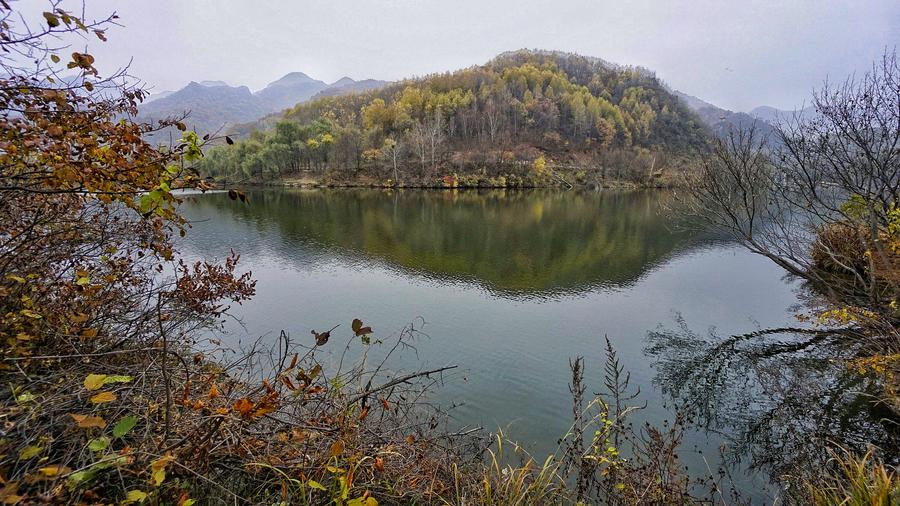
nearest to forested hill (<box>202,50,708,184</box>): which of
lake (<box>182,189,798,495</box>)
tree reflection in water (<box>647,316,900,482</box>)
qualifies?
lake (<box>182,189,798,495</box>)

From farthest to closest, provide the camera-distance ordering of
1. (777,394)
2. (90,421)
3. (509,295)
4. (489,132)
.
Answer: (489,132) < (509,295) < (777,394) < (90,421)

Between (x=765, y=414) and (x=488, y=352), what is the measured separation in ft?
20.2

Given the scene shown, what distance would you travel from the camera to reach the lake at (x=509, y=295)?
366 inches

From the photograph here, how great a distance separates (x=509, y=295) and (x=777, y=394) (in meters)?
8.57

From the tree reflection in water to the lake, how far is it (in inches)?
19.1

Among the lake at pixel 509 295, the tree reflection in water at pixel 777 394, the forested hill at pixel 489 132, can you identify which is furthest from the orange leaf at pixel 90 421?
the forested hill at pixel 489 132

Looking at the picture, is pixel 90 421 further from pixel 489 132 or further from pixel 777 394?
pixel 489 132

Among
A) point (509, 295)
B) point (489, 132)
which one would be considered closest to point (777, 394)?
point (509, 295)

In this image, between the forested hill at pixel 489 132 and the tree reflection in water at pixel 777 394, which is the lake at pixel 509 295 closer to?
the tree reflection in water at pixel 777 394

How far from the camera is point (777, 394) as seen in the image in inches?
368

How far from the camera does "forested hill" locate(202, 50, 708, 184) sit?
71875mm

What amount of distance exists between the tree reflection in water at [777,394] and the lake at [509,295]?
49cm

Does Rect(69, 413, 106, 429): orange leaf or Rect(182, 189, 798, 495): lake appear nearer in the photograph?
Rect(69, 413, 106, 429): orange leaf

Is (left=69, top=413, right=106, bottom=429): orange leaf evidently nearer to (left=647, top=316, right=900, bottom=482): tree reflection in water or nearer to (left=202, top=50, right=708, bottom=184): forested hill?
(left=647, top=316, right=900, bottom=482): tree reflection in water
